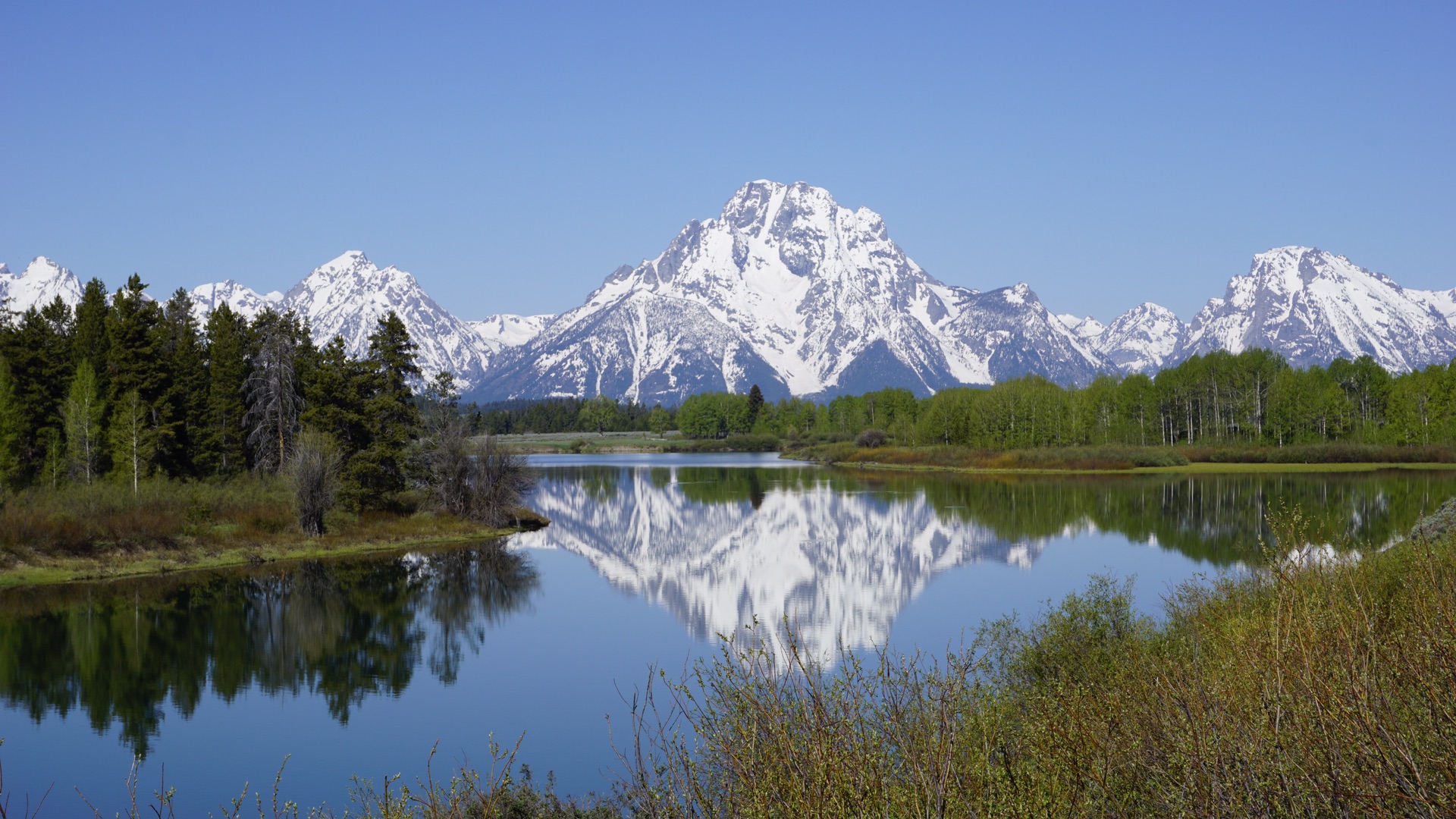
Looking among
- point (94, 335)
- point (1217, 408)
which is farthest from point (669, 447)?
point (94, 335)

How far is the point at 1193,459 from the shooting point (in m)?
104

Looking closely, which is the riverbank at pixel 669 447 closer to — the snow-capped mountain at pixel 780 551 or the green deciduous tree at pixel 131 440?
the snow-capped mountain at pixel 780 551

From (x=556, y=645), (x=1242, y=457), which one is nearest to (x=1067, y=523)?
(x=556, y=645)

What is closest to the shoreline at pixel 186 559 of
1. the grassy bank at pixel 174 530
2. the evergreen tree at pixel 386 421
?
the grassy bank at pixel 174 530

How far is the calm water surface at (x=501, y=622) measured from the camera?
19125mm

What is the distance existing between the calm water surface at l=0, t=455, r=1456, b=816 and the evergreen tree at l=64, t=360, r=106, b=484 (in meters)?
14.2

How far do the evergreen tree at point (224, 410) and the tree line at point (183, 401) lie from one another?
82 mm

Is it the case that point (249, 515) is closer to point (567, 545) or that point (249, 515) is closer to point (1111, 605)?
point (567, 545)

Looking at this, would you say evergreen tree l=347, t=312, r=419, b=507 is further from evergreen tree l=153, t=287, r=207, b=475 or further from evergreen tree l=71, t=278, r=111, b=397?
evergreen tree l=71, t=278, r=111, b=397

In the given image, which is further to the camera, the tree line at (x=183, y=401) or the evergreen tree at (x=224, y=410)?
the evergreen tree at (x=224, y=410)

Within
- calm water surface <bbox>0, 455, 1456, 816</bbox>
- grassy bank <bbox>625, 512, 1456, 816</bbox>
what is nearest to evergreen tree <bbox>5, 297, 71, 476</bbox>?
calm water surface <bbox>0, 455, 1456, 816</bbox>

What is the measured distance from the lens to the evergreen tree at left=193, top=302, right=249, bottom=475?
55.1 metres

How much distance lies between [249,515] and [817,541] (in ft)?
85.8

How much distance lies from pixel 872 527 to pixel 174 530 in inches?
1281
